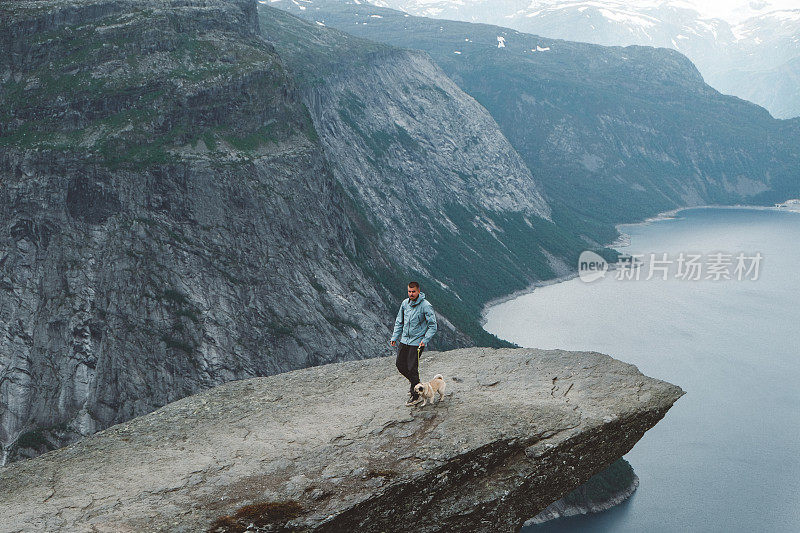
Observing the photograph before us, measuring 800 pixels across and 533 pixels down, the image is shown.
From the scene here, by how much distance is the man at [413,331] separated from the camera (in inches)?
1085

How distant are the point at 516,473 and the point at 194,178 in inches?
3705

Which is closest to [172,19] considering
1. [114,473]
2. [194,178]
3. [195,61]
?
[195,61]

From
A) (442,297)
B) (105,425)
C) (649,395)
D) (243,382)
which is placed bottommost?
(442,297)

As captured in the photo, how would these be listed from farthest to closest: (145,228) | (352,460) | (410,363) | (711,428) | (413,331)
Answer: (711,428)
(145,228)
(410,363)
(413,331)
(352,460)

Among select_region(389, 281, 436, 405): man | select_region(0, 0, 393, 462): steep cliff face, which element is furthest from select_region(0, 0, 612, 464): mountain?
select_region(389, 281, 436, 405): man

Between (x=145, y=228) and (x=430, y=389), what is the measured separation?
86093 mm

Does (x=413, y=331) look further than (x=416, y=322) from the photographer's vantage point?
Yes

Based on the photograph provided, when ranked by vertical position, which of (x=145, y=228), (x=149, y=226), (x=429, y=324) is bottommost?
(x=145, y=228)

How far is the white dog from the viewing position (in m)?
27.6

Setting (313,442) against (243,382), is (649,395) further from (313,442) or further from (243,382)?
A: (243,382)

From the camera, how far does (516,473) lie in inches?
979

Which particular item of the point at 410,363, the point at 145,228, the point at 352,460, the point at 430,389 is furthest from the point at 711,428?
the point at 352,460

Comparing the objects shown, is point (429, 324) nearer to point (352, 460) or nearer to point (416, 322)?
point (416, 322)

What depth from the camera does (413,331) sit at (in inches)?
1097
